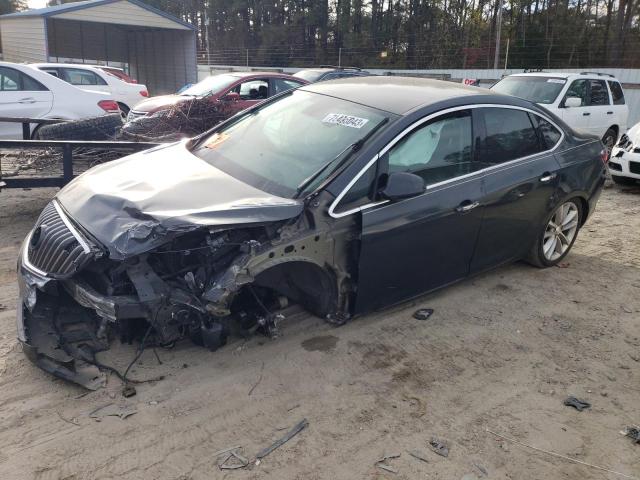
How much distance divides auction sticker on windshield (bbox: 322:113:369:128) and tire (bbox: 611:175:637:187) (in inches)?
286

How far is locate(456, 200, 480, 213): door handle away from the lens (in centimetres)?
411

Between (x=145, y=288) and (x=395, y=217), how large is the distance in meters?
1.69

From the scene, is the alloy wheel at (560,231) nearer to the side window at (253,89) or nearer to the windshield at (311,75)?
the side window at (253,89)

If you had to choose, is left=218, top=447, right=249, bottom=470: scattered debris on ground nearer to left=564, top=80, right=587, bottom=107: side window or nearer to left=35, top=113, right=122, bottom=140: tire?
left=35, top=113, right=122, bottom=140: tire

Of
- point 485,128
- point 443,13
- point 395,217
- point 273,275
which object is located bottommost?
point 273,275

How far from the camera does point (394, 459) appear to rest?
2822 millimetres

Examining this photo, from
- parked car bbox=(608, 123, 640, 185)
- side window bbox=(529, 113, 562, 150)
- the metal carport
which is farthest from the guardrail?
the metal carport

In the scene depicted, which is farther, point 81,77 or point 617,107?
point 81,77

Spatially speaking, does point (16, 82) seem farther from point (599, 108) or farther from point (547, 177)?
point (599, 108)

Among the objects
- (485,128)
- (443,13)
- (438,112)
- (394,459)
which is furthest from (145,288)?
(443,13)

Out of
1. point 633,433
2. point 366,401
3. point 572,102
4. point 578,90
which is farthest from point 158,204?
point 578,90

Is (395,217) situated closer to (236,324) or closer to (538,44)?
(236,324)

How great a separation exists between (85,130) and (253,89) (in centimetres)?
496

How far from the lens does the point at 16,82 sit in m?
9.34
